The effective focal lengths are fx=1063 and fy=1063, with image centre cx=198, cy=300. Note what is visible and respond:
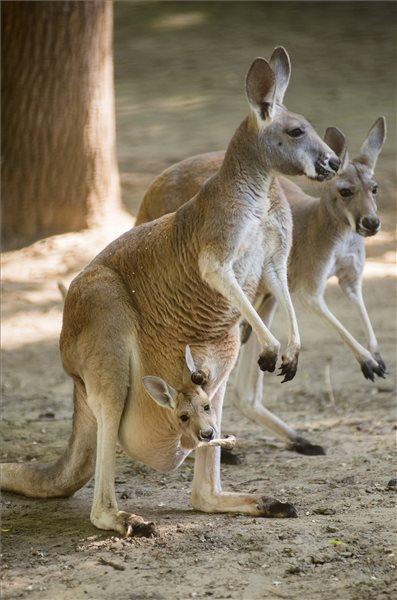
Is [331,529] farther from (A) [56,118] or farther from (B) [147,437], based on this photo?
(A) [56,118]

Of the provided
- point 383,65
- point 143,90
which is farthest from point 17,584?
point 383,65

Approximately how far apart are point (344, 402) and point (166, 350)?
2.50m

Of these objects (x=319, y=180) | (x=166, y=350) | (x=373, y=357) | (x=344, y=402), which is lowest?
(x=344, y=402)

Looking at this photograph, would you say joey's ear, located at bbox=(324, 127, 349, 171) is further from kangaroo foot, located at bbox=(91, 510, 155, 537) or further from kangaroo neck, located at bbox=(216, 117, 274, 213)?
kangaroo foot, located at bbox=(91, 510, 155, 537)

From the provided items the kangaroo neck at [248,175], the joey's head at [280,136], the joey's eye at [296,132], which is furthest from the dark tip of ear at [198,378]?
the joey's eye at [296,132]

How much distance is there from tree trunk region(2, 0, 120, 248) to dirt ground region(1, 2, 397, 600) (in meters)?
0.28

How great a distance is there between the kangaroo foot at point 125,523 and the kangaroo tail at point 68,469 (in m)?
0.41

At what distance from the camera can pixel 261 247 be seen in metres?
4.55

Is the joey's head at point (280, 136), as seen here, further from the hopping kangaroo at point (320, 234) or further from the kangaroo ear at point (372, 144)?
the kangaroo ear at point (372, 144)

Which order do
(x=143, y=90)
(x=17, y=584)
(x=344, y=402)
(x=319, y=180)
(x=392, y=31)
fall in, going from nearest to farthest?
(x=17, y=584) → (x=319, y=180) → (x=344, y=402) → (x=143, y=90) → (x=392, y=31)

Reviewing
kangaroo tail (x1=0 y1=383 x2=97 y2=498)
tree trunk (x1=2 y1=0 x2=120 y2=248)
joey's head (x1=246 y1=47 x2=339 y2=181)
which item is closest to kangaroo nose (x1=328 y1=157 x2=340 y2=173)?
joey's head (x1=246 y1=47 x2=339 y2=181)

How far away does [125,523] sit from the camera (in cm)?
441

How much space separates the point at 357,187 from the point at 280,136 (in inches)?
64.9

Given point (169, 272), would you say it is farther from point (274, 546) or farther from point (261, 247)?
point (274, 546)
